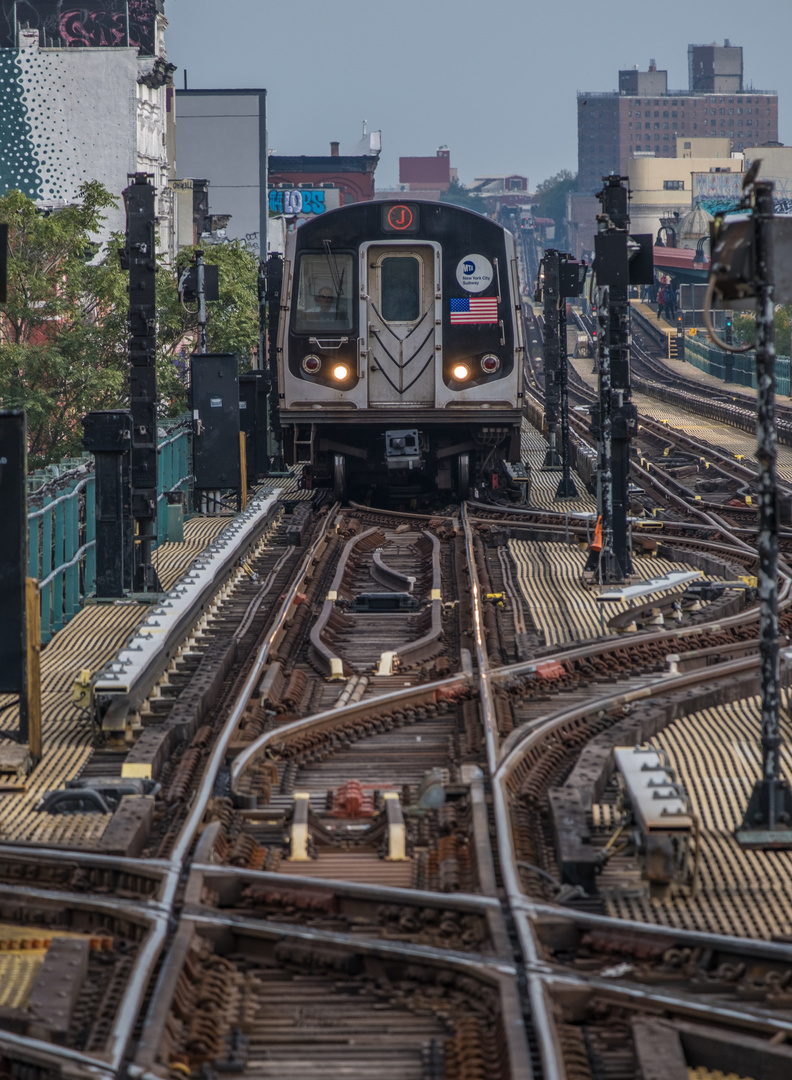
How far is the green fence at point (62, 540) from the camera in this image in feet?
39.0

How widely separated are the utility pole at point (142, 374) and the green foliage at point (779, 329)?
30.8m

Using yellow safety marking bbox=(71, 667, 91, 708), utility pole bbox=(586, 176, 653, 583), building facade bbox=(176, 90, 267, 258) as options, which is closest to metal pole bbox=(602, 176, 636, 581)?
utility pole bbox=(586, 176, 653, 583)

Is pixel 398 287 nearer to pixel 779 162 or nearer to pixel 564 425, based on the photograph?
pixel 564 425

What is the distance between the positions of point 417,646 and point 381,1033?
6.03 m

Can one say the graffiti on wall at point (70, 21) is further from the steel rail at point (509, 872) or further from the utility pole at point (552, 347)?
the steel rail at point (509, 872)

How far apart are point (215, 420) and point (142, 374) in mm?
4620

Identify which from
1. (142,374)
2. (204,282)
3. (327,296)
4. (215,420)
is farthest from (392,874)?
(204,282)

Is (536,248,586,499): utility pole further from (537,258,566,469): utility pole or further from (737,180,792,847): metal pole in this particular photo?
(737,180,792,847): metal pole

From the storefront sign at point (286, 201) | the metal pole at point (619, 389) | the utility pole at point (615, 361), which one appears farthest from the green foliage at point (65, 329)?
the storefront sign at point (286, 201)

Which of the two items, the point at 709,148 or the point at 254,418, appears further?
the point at 709,148

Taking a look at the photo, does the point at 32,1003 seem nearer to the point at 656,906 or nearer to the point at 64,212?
the point at 656,906

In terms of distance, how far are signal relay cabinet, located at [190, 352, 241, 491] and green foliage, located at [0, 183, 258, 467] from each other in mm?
6271

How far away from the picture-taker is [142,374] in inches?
580

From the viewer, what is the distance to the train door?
1844 cm
